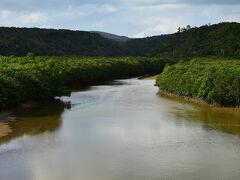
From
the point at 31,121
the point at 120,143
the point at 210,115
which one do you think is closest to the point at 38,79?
the point at 31,121

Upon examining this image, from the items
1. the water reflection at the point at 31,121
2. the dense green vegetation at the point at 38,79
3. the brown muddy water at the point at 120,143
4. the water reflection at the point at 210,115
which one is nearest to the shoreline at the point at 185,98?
the water reflection at the point at 210,115

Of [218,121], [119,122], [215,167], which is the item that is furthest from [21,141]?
[218,121]

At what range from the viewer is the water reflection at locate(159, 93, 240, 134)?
54844mm

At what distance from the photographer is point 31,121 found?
2302 inches

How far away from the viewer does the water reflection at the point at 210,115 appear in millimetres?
54844

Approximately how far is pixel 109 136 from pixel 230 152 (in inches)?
561

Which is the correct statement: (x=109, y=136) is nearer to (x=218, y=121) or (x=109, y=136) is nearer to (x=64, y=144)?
(x=64, y=144)

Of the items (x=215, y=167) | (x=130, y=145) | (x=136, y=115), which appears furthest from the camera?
(x=136, y=115)

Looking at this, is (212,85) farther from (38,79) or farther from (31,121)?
(31,121)

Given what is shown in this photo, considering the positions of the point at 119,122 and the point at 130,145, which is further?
the point at 119,122

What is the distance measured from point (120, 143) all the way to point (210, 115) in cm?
2299

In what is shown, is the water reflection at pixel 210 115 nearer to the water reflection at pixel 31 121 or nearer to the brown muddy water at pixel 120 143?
the brown muddy water at pixel 120 143

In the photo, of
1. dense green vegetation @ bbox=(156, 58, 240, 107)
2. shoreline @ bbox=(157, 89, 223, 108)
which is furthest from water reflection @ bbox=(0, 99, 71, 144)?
dense green vegetation @ bbox=(156, 58, 240, 107)

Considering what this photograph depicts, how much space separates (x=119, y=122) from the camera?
57656 mm
